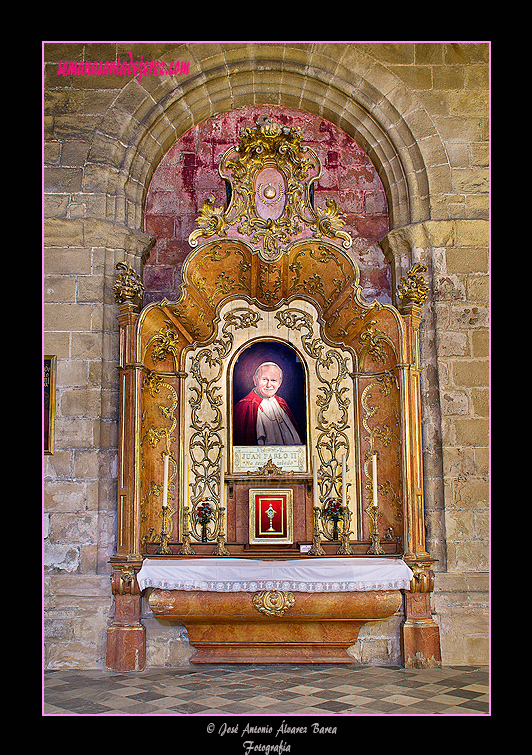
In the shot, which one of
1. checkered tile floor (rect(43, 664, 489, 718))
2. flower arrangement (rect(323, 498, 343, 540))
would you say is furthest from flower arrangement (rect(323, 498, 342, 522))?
checkered tile floor (rect(43, 664, 489, 718))

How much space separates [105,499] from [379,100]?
486 cm

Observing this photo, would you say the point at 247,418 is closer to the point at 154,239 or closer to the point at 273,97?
the point at 154,239

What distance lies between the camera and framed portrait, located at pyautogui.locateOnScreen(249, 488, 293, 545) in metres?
6.26

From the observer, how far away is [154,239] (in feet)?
22.7

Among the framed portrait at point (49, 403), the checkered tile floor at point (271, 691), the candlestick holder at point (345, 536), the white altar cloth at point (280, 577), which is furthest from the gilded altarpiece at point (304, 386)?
the framed portrait at point (49, 403)

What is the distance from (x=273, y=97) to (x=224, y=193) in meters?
1.24

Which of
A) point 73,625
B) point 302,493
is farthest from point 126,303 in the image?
point 73,625

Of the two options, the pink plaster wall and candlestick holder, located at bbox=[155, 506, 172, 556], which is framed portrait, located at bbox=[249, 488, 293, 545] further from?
the pink plaster wall

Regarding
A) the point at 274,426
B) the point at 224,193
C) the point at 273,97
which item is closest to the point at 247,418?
the point at 274,426

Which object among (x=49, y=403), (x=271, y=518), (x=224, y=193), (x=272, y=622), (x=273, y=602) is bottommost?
(x=272, y=622)

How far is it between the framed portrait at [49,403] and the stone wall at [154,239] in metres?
0.08

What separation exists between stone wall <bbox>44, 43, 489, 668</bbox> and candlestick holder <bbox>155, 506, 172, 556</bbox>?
0.46 meters

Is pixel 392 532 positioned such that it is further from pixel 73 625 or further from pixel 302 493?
pixel 73 625

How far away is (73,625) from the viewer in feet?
19.4
